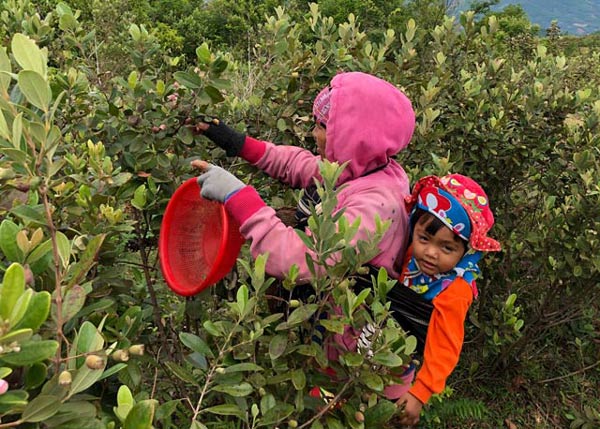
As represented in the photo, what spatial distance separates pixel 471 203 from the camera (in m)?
1.77

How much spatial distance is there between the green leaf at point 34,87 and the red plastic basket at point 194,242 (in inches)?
30.9

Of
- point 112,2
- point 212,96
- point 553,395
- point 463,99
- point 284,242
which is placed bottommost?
point 553,395

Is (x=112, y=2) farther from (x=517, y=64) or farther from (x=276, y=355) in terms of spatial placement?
(x=276, y=355)

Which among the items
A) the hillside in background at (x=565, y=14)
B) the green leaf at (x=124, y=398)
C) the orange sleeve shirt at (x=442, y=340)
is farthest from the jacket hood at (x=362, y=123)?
the hillside in background at (x=565, y=14)

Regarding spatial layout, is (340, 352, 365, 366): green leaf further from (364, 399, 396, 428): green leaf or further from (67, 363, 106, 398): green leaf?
(67, 363, 106, 398): green leaf

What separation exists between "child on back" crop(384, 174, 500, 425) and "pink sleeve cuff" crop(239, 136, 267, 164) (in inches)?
25.4

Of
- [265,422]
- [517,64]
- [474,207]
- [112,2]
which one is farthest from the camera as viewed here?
[112,2]

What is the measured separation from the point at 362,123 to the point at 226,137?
548 millimetres

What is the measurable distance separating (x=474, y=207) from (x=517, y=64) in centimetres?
407

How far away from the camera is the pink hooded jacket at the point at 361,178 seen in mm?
1561

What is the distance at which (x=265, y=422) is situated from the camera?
119 centimetres

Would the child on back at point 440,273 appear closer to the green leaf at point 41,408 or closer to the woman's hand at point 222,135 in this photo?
the woman's hand at point 222,135

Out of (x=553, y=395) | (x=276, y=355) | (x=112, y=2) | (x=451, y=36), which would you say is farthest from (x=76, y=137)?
(x=112, y=2)

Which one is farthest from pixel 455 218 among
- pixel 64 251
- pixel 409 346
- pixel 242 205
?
→ pixel 64 251
